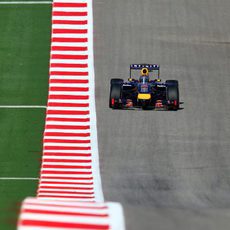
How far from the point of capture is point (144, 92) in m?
27.5

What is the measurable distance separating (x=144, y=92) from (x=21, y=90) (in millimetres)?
5255

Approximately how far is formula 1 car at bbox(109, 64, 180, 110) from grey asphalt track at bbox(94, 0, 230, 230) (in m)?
0.57

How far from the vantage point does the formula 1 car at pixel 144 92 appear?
27.5 m

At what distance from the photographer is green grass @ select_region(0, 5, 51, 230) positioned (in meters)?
26.4

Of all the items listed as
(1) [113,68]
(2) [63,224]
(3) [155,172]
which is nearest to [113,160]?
(3) [155,172]

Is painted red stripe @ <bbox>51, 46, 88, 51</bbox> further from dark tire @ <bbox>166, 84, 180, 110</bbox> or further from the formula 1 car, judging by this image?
dark tire @ <bbox>166, 84, 180, 110</bbox>

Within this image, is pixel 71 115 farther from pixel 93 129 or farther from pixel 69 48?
pixel 69 48

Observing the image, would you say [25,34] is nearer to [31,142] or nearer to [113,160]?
[31,142]

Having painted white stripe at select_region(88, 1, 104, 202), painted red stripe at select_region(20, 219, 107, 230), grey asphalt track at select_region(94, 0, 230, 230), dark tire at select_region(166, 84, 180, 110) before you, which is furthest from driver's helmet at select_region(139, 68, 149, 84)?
painted red stripe at select_region(20, 219, 107, 230)

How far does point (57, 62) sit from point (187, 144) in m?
6.63

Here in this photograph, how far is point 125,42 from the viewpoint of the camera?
105ft

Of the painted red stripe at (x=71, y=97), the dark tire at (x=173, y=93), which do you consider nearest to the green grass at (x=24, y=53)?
the painted red stripe at (x=71, y=97)

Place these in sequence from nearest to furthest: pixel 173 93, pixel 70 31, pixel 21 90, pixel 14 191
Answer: pixel 14 191
pixel 173 93
pixel 21 90
pixel 70 31

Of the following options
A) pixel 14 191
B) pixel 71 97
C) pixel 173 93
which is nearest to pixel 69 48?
pixel 71 97
